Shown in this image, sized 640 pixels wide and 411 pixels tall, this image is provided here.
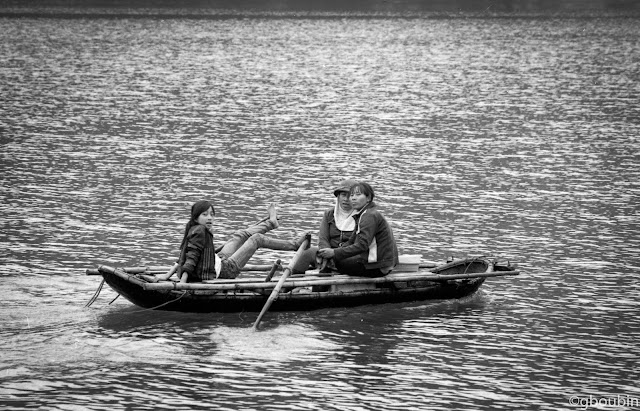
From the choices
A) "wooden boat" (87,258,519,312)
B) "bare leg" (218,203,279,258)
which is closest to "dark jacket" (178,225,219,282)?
"wooden boat" (87,258,519,312)

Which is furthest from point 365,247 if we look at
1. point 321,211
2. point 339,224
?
point 321,211

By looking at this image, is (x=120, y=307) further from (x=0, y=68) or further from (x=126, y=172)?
(x=0, y=68)

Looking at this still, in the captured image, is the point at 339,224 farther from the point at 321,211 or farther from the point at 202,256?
the point at 321,211

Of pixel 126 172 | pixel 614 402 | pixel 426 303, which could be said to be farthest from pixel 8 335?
pixel 126 172

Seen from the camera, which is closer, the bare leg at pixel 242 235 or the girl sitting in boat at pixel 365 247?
the girl sitting in boat at pixel 365 247

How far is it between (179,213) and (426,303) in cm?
760

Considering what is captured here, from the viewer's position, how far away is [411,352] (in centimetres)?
1462

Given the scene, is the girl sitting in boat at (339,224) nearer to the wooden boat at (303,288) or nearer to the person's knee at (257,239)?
the wooden boat at (303,288)

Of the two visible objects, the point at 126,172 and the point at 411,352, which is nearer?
the point at 411,352

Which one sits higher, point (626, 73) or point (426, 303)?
point (626, 73)

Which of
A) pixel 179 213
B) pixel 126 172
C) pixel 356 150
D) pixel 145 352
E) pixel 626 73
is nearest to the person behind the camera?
pixel 145 352

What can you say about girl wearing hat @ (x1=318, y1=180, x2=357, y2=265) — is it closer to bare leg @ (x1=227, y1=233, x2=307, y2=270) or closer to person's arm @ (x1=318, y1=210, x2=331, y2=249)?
person's arm @ (x1=318, y1=210, x2=331, y2=249)

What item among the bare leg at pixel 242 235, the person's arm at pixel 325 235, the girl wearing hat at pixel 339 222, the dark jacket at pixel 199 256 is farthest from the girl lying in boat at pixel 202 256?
the girl wearing hat at pixel 339 222

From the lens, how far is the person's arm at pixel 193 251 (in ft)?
50.0
